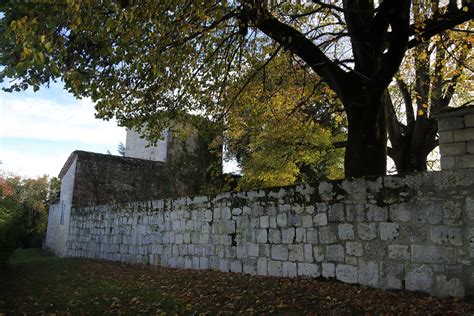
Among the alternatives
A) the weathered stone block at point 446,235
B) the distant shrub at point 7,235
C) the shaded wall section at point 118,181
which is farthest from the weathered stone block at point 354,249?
the shaded wall section at point 118,181

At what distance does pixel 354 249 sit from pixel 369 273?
44 centimetres

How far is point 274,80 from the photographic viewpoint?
1208cm

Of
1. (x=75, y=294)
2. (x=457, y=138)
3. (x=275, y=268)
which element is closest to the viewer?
(x=457, y=138)

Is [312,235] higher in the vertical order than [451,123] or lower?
lower

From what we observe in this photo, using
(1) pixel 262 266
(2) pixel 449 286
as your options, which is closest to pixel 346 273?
(2) pixel 449 286

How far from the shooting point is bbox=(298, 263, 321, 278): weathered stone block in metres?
7.32

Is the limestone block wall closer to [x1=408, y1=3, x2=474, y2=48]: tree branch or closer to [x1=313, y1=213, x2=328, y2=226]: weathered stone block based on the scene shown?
[x1=313, y1=213, x2=328, y2=226]: weathered stone block

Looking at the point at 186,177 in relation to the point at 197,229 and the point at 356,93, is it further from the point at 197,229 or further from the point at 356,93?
the point at 356,93

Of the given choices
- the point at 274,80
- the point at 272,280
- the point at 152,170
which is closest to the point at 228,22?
the point at 274,80

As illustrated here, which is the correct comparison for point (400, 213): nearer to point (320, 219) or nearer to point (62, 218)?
point (320, 219)

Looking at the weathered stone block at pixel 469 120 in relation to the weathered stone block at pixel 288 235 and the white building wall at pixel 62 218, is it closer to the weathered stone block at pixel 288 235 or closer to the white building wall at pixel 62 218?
the weathered stone block at pixel 288 235

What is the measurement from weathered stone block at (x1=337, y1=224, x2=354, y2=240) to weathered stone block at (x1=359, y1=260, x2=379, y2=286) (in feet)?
1.46

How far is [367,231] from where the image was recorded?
21.7 feet

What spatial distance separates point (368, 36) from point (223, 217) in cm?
497
